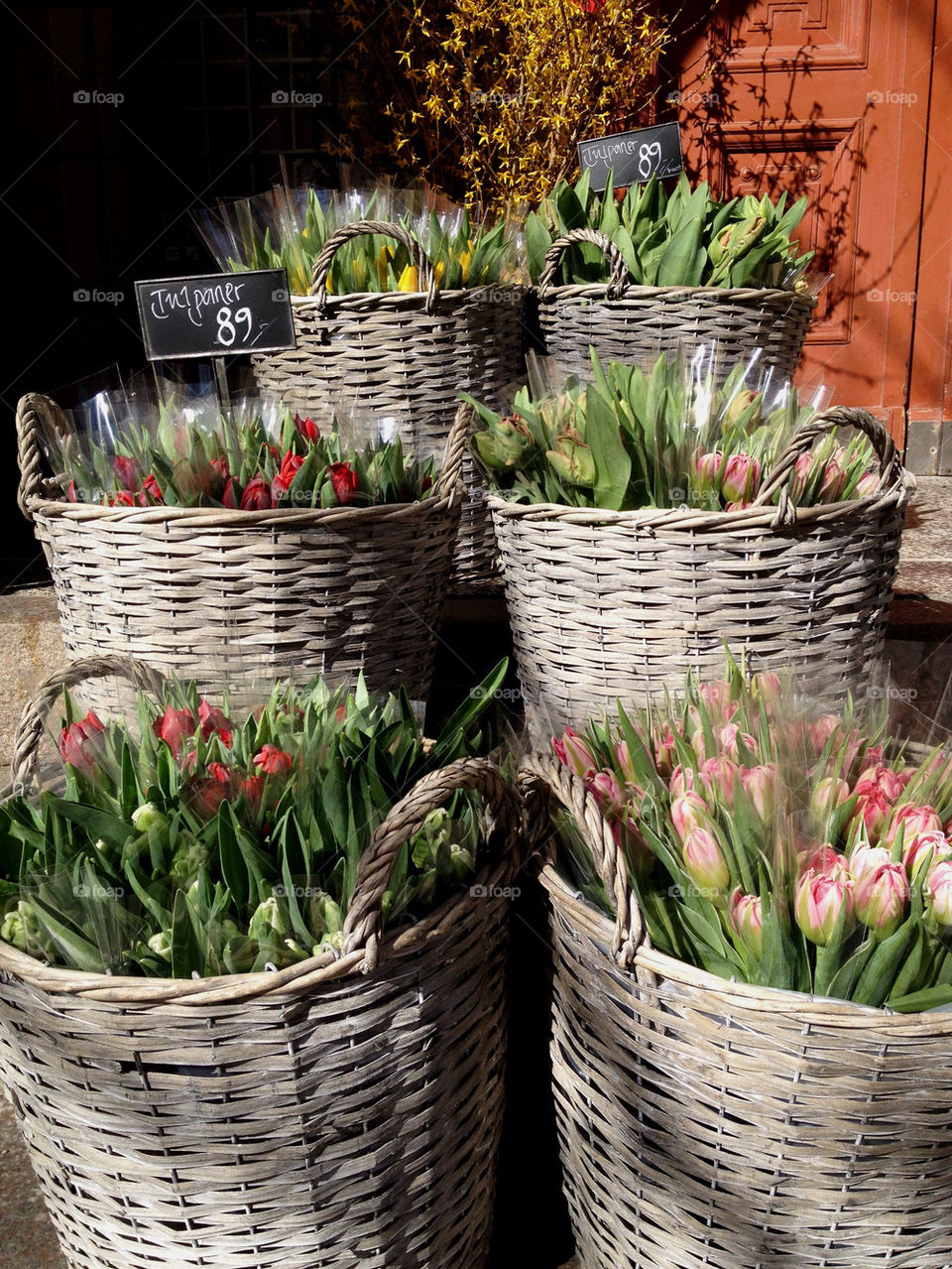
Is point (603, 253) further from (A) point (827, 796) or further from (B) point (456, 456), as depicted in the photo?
(A) point (827, 796)

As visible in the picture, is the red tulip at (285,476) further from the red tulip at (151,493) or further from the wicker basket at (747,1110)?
the wicker basket at (747,1110)

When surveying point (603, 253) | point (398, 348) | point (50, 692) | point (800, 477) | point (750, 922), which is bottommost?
point (750, 922)

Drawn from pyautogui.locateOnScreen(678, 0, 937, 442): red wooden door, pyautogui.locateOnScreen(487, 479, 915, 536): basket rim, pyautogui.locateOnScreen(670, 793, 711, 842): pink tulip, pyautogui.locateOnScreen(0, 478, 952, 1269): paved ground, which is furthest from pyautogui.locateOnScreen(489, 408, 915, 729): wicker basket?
pyautogui.locateOnScreen(678, 0, 937, 442): red wooden door

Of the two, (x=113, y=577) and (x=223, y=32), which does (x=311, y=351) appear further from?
(x=223, y=32)

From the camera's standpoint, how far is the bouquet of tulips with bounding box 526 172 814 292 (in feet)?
6.12

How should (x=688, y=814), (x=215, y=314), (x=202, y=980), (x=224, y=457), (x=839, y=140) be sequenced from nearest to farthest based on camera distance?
(x=202, y=980) → (x=688, y=814) → (x=224, y=457) → (x=215, y=314) → (x=839, y=140)

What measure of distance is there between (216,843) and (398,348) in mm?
1069

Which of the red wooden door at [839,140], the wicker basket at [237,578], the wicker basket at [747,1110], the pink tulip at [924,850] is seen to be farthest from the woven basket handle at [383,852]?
the red wooden door at [839,140]

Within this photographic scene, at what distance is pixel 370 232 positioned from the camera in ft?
5.70

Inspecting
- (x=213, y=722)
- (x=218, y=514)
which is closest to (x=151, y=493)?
(x=218, y=514)

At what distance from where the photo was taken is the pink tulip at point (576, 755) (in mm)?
1049

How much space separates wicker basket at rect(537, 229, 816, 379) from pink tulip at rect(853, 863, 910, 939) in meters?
1.13

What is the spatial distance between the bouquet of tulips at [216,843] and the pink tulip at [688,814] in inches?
6.7

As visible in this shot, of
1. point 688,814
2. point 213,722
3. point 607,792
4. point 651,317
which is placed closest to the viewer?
point 688,814
